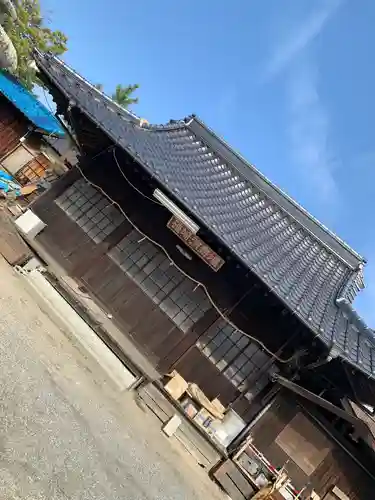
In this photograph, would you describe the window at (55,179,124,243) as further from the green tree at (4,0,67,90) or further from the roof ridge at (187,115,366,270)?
the green tree at (4,0,67,90)

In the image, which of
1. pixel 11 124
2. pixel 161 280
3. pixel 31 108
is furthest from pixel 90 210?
pixel 31 108

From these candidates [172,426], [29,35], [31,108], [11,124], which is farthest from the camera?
[29,35]

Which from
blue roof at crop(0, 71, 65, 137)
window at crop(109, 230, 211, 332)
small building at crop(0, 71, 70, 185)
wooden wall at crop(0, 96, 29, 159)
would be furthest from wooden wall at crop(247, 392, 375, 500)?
wooden wall at crop(0, 96, 29, 159)

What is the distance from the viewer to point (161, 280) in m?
13.1

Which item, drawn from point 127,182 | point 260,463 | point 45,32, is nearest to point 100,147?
point 127,182

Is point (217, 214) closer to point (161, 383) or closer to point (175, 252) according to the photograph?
point (175, 252)

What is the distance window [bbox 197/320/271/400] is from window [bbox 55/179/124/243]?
4620 millimetres

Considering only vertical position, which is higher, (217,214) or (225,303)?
(217,214)

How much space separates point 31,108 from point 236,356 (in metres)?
18.4

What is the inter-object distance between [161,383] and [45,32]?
31.3 meters

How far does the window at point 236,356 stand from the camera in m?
12.2

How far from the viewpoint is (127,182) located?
13992 mm

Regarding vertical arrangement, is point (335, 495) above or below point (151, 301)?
below

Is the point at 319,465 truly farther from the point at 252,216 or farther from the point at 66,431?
the point at 252,216
